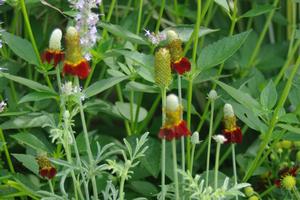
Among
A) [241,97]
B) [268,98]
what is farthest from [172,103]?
[268,98]

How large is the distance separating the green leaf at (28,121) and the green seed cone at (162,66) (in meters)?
0.53

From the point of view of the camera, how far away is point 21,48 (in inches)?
65.8

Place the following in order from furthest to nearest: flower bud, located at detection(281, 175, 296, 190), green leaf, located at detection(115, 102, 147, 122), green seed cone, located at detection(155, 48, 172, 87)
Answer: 1. green leaf, located at detection(115, 102, 147, 122)
2. flower bud, located at detection(281, 175, 296, 190)
3. green seed cone, located at detection(155, 48, 172, 87)

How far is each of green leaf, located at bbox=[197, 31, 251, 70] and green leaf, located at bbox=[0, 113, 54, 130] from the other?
1.48ft

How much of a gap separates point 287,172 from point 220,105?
36 cm

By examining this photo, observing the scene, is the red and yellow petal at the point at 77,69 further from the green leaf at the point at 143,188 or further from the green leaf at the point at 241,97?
the green leaf at the point at 143,188

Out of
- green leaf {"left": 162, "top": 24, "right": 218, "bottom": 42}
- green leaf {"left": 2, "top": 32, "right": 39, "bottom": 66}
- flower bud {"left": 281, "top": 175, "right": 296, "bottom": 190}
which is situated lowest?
flower bud {"left": 281, "top": 175, "right": 296, "bottom": 190}

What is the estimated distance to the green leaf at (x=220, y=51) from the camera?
1.54 m

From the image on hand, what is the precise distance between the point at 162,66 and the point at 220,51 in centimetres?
31

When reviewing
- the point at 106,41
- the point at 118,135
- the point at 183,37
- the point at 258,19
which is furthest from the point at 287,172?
the point at 258,19

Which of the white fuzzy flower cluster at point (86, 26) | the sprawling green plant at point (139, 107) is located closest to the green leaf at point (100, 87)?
the sprawling green plant at point (139, 107)

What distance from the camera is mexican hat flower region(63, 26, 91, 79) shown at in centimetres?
124

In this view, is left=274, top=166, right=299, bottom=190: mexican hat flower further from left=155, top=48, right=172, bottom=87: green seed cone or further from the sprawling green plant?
left=155, top=48, right=172, bottom=87: green seed cone

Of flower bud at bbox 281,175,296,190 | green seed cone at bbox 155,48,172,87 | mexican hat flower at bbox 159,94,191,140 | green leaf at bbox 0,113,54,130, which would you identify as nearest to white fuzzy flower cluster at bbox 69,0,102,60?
green seed cone at bbox 155,48,172,87
